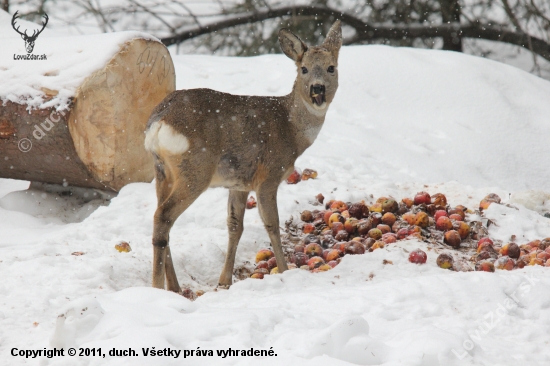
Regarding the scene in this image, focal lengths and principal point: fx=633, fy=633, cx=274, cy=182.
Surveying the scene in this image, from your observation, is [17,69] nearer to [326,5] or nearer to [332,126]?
[332,126]

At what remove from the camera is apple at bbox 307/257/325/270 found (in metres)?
5.27

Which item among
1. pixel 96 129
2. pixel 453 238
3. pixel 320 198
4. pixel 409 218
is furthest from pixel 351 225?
pixel 96 129

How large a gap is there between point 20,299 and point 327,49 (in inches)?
121

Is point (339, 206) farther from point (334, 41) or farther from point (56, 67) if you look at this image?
point (56, 67)

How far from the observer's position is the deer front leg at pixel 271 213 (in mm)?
5062

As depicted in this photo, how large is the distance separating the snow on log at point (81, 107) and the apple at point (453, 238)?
3.24 m

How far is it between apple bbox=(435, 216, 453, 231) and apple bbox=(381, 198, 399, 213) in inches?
18.7

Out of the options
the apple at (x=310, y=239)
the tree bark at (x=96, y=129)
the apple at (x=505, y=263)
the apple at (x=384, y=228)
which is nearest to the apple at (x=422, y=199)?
the apple at (x=384, y=228)

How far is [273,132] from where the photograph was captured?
5152mm

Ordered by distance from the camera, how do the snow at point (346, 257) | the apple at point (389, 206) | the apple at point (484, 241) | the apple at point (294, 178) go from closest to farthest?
the snow at point (346, 257)
the apple at point (484, 241)
the apple at point (389, 206)
the apple at point (294, 178)

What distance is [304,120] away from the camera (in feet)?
17.4

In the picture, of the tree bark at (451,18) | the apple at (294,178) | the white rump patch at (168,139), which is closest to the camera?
the white rump patch at (168,139)

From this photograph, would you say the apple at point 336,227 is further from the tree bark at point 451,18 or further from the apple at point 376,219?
the tree bark at point 451,18

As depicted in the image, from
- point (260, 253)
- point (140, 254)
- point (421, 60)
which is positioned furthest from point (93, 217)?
point (421, 60)
